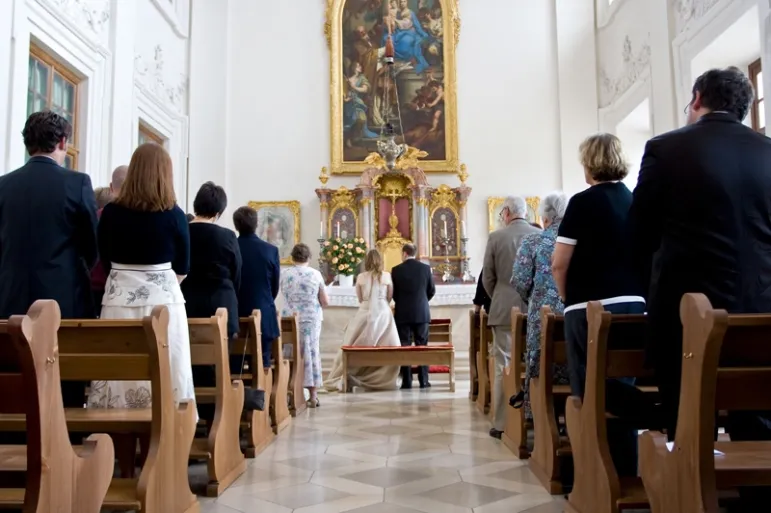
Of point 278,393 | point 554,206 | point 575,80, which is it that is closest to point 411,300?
point 278,393

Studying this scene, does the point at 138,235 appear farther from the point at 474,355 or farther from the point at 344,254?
the point at 344,254

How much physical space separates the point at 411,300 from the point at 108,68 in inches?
179

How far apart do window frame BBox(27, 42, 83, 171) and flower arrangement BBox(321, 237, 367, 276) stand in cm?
414

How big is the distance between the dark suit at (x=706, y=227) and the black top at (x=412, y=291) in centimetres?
551

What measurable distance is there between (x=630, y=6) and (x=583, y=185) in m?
2.89

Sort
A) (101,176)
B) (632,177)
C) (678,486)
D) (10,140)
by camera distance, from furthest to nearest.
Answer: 1. (632,177)
2. (101,176)
3. (10,140)
4. (678,486)

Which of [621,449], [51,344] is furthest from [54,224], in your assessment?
[621,449]

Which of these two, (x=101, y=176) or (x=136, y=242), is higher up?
(x=101, y=176)

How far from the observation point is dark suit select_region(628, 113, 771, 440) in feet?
7.23

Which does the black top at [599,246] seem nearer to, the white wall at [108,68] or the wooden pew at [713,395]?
the wooden pew at [713,395]

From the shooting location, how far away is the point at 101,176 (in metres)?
8.20

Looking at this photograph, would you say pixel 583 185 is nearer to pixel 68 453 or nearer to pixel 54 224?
pixel 54 224

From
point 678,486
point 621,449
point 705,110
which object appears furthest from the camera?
point 621,449

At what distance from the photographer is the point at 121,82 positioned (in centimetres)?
862
